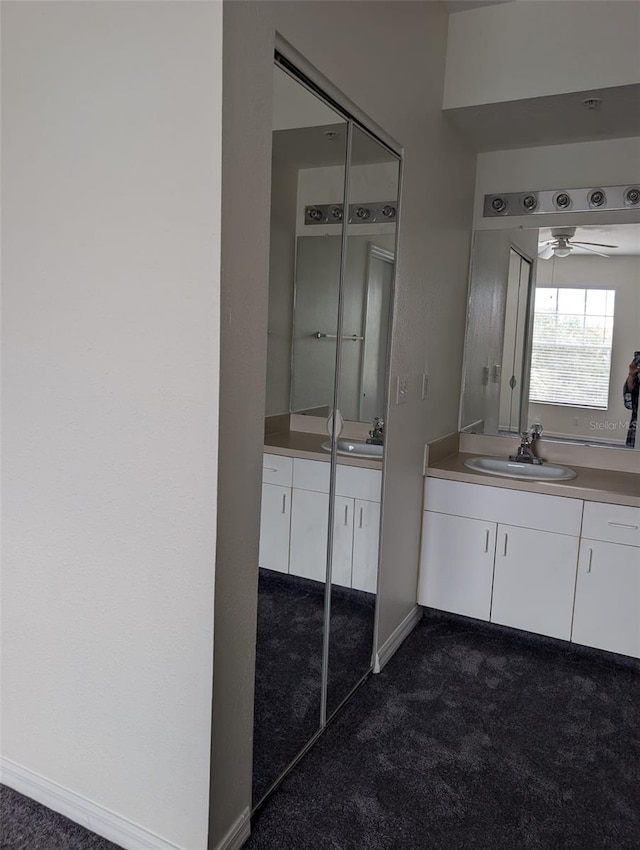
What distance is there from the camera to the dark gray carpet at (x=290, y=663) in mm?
1832

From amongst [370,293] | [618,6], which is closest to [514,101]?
[618,6]

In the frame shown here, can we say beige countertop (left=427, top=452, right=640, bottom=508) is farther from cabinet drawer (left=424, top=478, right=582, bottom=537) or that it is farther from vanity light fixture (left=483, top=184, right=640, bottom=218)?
vanity light fixture (left=483, top=184, right=640, bottom=218)

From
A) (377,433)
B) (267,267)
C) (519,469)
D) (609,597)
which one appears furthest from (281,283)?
(609,597)

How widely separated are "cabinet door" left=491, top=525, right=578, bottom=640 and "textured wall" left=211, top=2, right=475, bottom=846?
40cm

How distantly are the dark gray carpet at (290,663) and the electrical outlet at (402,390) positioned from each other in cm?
77

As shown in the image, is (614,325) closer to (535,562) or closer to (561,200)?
(561,200)

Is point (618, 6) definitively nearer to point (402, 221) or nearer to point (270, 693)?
point (402, 221)

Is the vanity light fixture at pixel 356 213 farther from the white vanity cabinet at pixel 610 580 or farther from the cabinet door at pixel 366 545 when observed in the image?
the white vanity cabinet at pixel 610 580

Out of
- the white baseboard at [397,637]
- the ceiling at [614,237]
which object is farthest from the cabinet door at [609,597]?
the ceiling at [614,237]

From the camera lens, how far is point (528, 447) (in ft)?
10.4

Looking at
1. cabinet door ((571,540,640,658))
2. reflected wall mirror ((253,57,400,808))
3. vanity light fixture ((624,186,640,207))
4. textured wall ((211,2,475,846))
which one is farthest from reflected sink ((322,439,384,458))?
A: vanity light fixture ((624,186,640,207))

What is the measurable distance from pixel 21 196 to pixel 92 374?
0.51 m

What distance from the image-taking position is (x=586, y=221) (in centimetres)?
306

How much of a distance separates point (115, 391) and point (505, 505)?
1.85 metres
